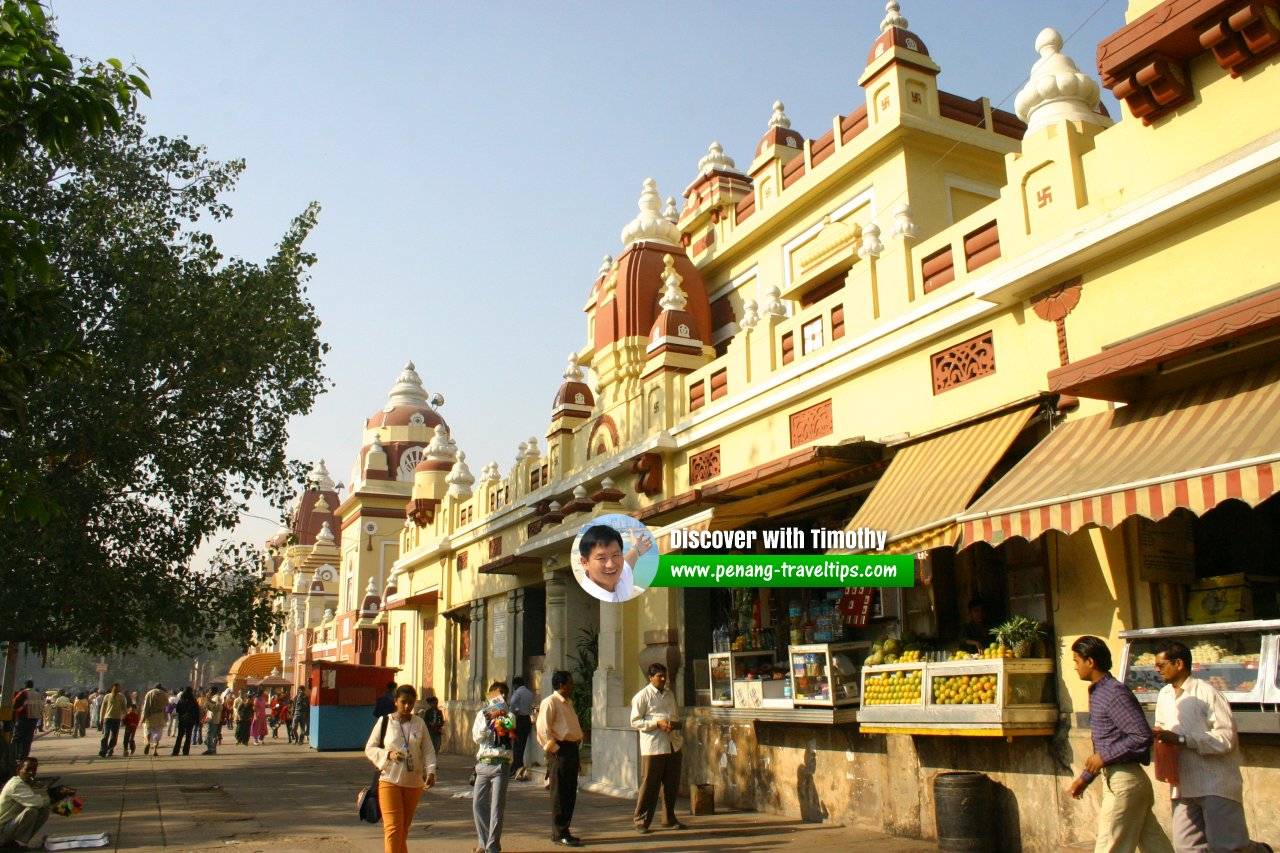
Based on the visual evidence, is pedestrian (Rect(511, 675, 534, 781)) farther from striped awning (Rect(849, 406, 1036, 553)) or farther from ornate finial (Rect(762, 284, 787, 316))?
striped awning (Rect(849, 406, 1036, 553))

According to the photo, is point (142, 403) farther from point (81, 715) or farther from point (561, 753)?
point (81, 715)

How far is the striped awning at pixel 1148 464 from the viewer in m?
5.43

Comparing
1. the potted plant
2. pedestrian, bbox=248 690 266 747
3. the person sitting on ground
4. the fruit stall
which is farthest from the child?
the fruit stall

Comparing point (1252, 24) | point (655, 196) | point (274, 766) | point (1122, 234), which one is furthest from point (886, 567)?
point (274, 766)

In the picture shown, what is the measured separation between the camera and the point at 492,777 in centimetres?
776

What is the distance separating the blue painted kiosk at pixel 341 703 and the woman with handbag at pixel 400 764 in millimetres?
15701

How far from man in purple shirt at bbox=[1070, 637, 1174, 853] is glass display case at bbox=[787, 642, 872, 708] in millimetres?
3617

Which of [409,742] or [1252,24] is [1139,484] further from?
[409,742]

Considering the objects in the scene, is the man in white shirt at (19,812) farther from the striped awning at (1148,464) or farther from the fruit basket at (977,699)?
the striped awning at (1148,464)

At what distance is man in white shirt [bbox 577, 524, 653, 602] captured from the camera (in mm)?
10492

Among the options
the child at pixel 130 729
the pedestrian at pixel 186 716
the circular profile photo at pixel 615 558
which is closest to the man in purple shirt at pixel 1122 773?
the circular profile photo at pixel 615 558

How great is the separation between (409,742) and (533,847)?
76.4 inches

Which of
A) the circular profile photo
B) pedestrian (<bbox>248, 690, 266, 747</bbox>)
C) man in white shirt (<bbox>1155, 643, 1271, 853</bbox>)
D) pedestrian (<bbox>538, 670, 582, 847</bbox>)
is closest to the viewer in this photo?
man in white shirt (<bbox>1155, 643, 1271, 853</bbox>)

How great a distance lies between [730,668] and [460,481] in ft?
40.5
